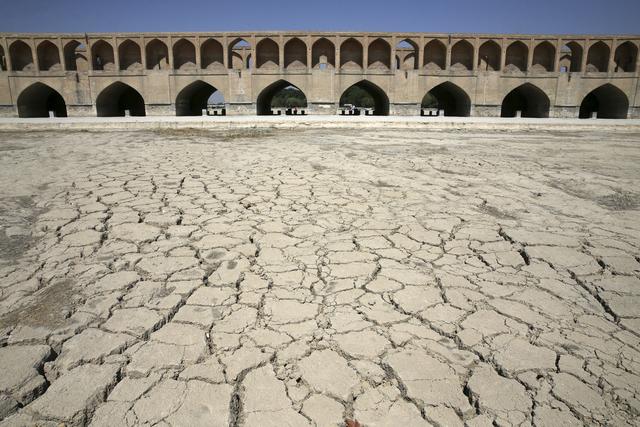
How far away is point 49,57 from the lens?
22391 mm

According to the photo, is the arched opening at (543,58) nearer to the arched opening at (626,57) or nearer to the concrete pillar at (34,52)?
the arched opening at (626,57)

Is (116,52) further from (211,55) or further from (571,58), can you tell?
(571,58)

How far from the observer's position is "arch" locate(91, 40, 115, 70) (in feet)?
73.5

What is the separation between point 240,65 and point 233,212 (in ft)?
73.5

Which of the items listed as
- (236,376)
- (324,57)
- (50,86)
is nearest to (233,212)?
(236,376)

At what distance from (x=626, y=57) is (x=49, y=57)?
105 feet

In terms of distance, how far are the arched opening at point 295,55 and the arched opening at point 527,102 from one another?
40.2 ft

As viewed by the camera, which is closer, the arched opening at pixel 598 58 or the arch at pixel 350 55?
the arched opening at pixel 598 58

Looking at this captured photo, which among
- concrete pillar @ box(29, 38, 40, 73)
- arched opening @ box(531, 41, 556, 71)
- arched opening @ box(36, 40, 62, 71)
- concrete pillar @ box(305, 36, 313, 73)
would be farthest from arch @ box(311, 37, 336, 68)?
concrete pillar @ box(29, 38, 40, 73)

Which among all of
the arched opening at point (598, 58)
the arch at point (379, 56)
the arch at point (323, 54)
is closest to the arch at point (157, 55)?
the arch at point (323, 54)

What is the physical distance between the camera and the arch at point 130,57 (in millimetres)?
22266

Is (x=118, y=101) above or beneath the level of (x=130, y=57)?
beneath

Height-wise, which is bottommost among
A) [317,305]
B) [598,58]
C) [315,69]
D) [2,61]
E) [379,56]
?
[317,305]

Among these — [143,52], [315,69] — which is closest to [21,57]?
[143,52]
